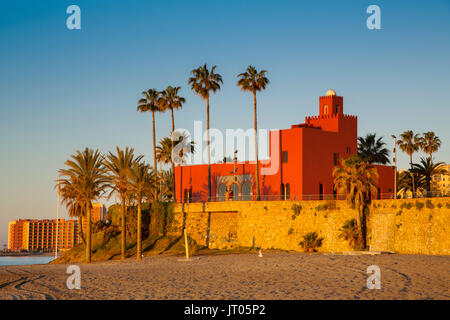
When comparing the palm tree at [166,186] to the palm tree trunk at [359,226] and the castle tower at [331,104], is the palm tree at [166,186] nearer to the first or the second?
the castle tower at [331,104]

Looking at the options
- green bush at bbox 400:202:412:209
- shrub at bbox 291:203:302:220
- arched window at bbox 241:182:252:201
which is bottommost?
shrub at bbox 291:203:302:220

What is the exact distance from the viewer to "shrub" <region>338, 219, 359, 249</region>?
39.7 metres

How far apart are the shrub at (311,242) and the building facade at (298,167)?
463 centimetres

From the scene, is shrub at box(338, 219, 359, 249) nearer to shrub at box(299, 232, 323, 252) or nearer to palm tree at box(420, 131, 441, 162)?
shrub at box(299, 232, 323, 252)

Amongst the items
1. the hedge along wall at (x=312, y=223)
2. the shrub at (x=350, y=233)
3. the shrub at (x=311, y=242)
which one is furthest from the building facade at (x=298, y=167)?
the shrub at (x=350, y=233)

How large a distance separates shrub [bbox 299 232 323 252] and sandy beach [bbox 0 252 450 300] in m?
8.12

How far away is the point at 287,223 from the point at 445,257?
14033 millimetres

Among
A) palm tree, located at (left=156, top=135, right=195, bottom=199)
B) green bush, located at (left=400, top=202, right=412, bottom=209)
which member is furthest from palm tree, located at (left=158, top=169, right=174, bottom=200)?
green bush, located at (left=400, top=202, right=412, bottom=209)

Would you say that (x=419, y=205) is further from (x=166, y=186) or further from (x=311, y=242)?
(x=166, y=186)

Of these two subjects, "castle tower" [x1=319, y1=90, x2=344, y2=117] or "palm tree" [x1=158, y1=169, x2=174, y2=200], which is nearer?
"castle tower" [x1=319, y1=90, x2=344, y2=117]

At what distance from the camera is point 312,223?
140 feet

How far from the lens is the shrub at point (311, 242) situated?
137 ft

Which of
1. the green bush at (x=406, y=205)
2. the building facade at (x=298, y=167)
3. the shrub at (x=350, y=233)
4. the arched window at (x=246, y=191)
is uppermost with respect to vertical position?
the building facade at (x=298, y=167)
